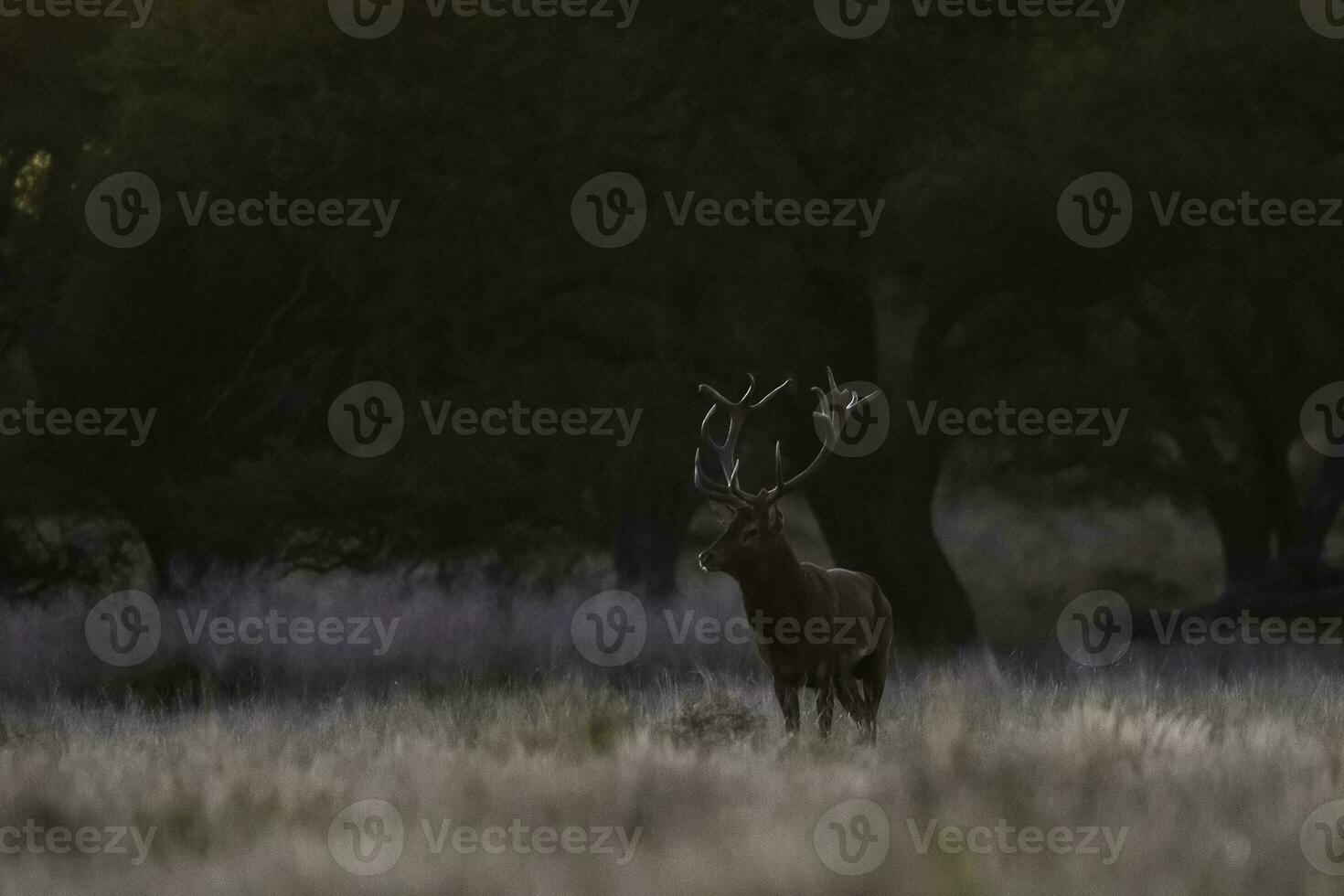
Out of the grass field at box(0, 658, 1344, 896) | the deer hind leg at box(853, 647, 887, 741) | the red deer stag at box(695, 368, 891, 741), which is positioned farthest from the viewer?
the deer hind leg at box(853, 647, 887, 741)

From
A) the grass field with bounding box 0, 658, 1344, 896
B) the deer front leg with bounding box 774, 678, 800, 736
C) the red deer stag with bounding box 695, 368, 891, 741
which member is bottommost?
the grass field with bounding box 0, 658, 1344, 896

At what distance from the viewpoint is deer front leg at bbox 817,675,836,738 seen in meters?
10.8

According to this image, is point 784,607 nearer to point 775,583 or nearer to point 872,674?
point 775,583

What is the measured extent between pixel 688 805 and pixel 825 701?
2936mm

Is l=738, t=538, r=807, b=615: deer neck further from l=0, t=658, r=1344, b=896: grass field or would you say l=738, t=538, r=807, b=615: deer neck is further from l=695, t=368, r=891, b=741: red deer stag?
l=0, t=658, r=1344, b=896: grass field

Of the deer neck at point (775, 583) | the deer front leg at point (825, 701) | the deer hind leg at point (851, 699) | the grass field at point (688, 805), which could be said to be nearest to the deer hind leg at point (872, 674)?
the deer hind leg at point (851, 699)

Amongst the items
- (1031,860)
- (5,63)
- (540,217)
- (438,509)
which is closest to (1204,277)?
(540,217)

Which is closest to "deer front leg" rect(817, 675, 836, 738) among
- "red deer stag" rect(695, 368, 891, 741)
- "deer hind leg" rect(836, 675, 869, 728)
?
"red deer stag" rect(695, 368, 891, 741)

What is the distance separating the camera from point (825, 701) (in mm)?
10891

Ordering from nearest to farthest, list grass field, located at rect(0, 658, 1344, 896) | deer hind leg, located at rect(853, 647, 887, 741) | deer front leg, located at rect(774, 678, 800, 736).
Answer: grass field, located at rect(0, 658, 1344, 896) < deer front leg, located at rect(774, 678, 800, 736) < deer hind leg, located at rect(853, 647, 887, 741)

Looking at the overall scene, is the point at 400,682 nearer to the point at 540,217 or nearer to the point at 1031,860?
the point at 540,217

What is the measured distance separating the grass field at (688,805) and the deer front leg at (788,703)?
0.48ft

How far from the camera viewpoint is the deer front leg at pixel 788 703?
1055cm

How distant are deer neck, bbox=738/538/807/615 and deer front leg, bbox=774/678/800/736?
1.32ft
